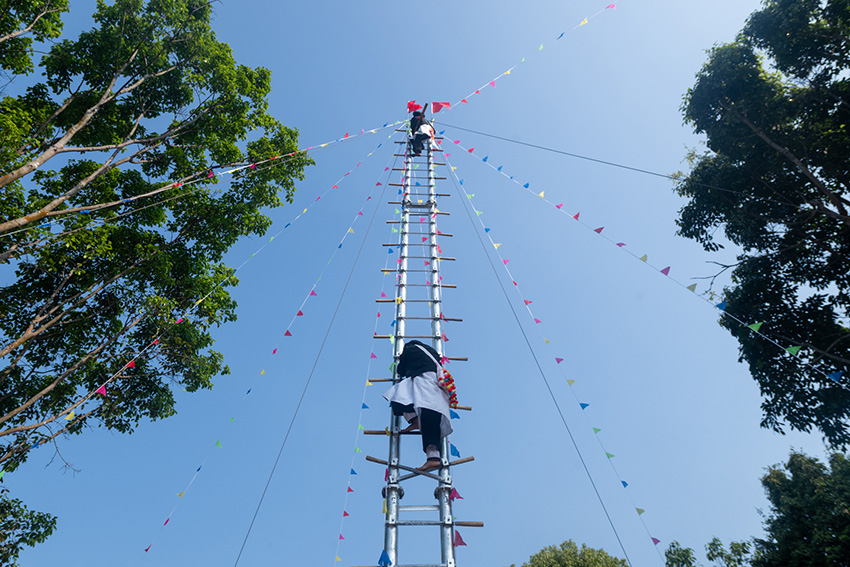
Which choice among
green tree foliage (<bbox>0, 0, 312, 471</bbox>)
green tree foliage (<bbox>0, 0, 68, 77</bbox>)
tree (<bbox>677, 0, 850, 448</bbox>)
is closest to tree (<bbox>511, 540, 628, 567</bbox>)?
tree (<bbox>677, 0, 850, 448</bbox>)

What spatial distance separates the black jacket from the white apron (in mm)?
72

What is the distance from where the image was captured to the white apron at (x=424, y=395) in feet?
14.7

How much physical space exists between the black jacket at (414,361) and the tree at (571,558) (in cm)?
1618

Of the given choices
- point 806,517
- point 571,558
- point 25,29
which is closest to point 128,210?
point 25,29

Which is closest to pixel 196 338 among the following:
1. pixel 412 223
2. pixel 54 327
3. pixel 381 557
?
pixel 54 327

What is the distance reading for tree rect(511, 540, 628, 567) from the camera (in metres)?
16.7

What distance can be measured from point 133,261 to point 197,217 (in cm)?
131

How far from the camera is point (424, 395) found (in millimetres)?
4551

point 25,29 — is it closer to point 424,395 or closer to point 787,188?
point 424,395

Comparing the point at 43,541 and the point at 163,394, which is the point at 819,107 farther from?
the point at 43,541

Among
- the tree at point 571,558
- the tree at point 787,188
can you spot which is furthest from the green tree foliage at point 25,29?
the tree at point 571,558

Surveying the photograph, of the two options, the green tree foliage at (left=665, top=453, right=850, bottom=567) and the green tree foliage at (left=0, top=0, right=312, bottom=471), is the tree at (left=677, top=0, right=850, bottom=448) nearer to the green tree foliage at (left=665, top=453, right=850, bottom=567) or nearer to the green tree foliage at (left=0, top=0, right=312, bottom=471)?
the green tree foliage at (left=665, top=453, right=850, bottom=567)

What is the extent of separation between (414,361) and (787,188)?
25.6ft

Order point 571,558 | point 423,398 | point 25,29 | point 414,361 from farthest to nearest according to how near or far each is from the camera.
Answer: point 571,558 < point 25,29 < point 414,361 < point 423,398
